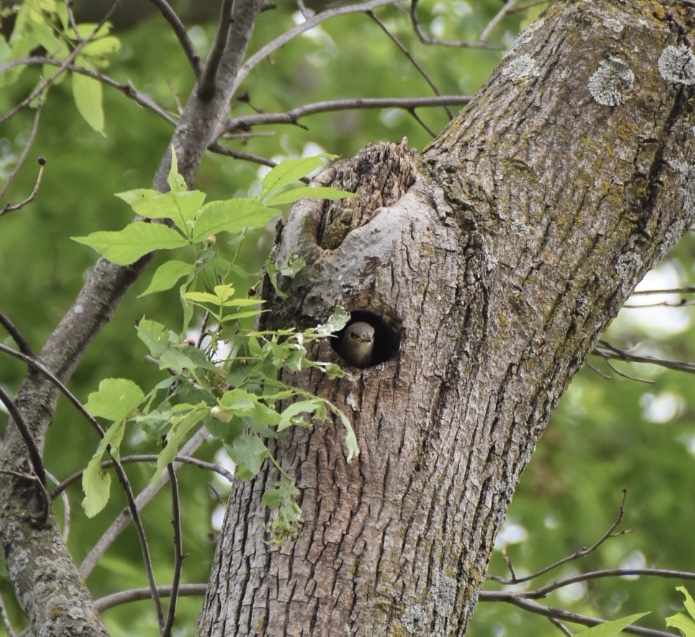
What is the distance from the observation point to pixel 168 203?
1428mm

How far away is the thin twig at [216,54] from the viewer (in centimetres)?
211

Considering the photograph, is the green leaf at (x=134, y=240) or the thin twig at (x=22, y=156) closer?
the green leaf at (x=134, y=240)

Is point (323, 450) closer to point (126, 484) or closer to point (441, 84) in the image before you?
point (126, 484)

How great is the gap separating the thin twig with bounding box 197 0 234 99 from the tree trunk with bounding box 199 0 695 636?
0.64m

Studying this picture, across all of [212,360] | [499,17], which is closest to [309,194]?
[212,360]

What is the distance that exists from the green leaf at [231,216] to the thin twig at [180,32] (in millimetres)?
979

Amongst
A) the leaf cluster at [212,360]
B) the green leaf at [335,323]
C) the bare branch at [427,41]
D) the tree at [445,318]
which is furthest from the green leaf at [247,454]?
the bare branch at [427,41]

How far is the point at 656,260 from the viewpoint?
193cm

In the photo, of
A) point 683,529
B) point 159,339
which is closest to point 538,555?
point 683,529

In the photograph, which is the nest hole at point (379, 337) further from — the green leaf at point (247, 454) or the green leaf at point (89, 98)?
the green leaf at point (89, 98)

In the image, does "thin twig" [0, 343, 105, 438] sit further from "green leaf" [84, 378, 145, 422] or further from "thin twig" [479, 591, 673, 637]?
"thin twig" [479, 591, 673, 637]

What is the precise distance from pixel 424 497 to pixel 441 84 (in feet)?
11.9

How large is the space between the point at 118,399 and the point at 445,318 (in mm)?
606

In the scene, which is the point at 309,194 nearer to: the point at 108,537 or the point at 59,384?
the point at 59,384
